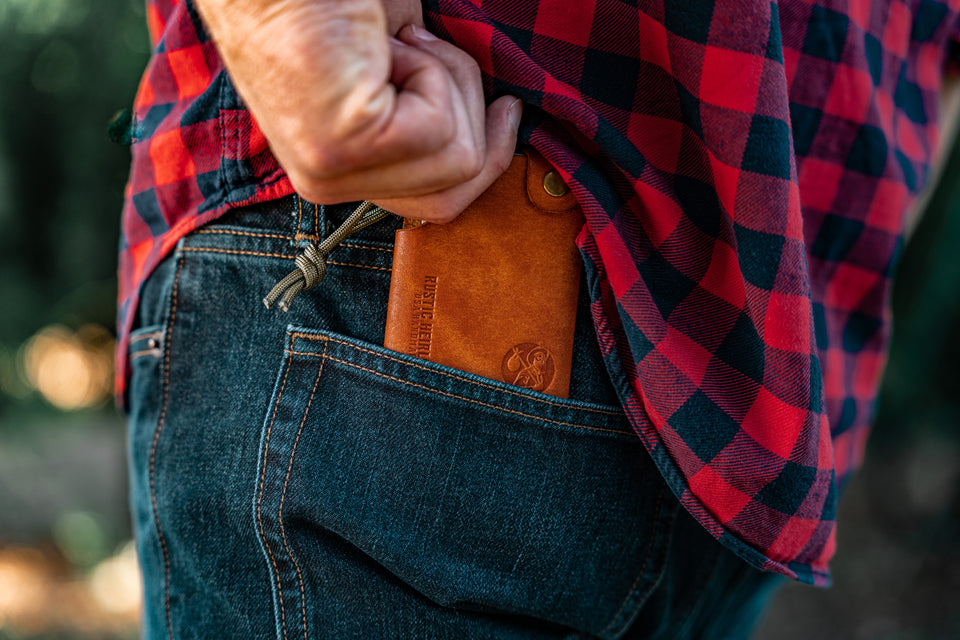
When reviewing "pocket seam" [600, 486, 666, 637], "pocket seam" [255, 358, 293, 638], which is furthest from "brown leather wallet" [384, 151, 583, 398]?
"pocket seam" [600, 486, 666, 637]

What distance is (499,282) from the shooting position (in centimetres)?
69

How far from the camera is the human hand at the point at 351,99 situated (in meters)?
Answer: 0.49

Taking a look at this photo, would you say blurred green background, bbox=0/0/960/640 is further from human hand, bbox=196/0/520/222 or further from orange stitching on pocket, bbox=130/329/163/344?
human hand, bbox=196/0/520/222

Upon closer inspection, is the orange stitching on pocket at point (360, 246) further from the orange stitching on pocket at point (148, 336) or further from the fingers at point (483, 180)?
the orange stitching on pocket at point (148, 336)

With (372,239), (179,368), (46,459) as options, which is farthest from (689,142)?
(46,459)

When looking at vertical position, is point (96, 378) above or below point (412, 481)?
below

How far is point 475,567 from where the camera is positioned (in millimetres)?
735

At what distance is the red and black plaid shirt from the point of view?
63cm

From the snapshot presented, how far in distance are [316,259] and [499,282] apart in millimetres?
196

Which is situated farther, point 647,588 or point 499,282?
point 647,588

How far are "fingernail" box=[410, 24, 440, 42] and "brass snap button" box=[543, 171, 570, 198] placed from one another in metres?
0.18

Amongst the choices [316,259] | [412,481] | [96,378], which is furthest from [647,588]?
[96,378]

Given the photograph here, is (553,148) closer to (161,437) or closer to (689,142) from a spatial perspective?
(689,142)

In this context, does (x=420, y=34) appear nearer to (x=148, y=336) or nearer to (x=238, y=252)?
(x=238, y=252)
